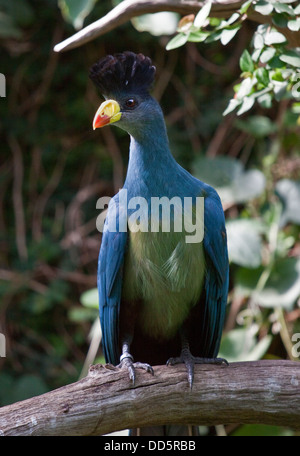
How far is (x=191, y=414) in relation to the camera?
2.12m

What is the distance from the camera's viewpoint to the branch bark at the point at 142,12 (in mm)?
2271

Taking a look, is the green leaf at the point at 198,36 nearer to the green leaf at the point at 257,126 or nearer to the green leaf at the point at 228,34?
the green leaf at the point at 228,34

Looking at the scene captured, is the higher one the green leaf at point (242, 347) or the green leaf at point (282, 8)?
the green leaf at point (282, 8)

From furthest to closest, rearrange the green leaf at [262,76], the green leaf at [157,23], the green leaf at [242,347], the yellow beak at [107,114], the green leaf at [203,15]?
the green leaf at [242,347]
the green leaf at [157,23]
the yellow beak at [107,114]
the green leaf at [262,76]
the green leaf at [203,15]

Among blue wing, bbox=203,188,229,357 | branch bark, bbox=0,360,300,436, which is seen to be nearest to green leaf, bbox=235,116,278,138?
blue wing, bbox=203,188,229,357

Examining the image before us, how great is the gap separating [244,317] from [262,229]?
559 millimetres

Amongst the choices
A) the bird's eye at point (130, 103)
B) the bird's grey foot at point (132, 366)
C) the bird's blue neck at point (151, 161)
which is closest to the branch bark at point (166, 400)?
the bird's grey foot at point (132, 366)

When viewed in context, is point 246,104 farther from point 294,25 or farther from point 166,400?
point 166,400

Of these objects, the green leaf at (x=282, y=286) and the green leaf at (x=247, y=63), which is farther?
the green leaf at (x=282, y=286)

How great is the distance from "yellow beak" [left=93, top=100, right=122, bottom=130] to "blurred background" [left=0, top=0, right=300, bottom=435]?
63.4 inches

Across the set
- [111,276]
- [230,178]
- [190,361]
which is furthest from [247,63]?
[230,178]

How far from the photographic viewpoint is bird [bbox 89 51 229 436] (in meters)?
2.40
